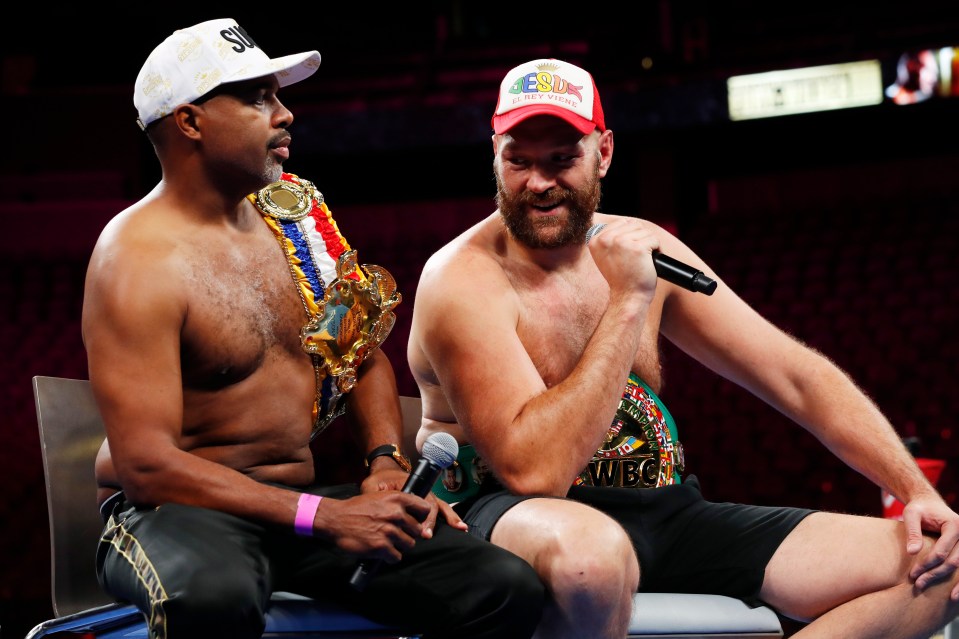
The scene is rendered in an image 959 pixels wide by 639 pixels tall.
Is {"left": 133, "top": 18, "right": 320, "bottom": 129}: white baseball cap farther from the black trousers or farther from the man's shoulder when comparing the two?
the black trousers

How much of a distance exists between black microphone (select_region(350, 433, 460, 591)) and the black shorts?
235 mm

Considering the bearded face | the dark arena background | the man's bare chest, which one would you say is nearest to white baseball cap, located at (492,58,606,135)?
the bearded face

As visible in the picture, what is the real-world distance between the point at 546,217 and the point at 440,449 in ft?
2.32

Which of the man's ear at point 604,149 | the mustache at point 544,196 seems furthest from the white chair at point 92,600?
the man's ear at point 604,149

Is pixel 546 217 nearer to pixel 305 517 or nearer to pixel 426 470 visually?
pixel 426 470

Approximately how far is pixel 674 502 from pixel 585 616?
0.53 meters

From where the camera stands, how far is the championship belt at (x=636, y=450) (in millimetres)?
2346

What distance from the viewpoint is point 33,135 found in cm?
1072

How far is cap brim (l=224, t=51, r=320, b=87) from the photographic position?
2.17 metres

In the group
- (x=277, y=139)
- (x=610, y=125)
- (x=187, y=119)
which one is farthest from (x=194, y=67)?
(x=610, y=125)

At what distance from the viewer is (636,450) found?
7.79 feet

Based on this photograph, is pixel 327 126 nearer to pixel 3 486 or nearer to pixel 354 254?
pixel 3 486

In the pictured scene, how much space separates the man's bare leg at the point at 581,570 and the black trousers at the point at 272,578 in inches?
1.5

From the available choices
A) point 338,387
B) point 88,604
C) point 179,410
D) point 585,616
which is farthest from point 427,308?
point 88,604
